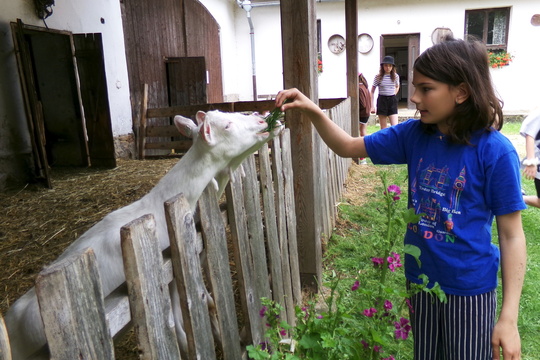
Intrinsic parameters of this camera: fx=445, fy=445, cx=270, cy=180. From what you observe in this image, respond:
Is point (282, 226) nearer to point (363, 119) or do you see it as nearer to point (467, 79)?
point (467, 79)

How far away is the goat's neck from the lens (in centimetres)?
202

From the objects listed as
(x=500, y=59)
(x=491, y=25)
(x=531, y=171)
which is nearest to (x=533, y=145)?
(x=531, y=171)

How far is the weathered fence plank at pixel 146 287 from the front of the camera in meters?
1.25

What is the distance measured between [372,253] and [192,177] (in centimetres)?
A: 259

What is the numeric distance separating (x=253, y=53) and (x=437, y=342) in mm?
16219

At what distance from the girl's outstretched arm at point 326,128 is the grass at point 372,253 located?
1.01 ft

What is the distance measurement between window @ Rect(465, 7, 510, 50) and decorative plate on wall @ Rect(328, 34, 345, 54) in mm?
4355

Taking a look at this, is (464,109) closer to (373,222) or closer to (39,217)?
(373,222)

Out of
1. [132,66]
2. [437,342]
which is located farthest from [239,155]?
[132,66]

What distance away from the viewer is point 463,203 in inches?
66.7

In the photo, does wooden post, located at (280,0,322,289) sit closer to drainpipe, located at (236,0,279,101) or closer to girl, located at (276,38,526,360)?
girl, located at (276,38,526,360)

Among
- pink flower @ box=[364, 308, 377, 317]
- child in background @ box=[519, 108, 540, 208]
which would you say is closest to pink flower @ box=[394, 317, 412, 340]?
pink flower @ box=[364, 308, 377, 317]

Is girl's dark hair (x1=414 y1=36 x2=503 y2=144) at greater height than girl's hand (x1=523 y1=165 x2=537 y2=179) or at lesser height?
greater

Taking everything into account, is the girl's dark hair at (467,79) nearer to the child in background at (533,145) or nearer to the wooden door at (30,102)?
the child in background at (533,145)
